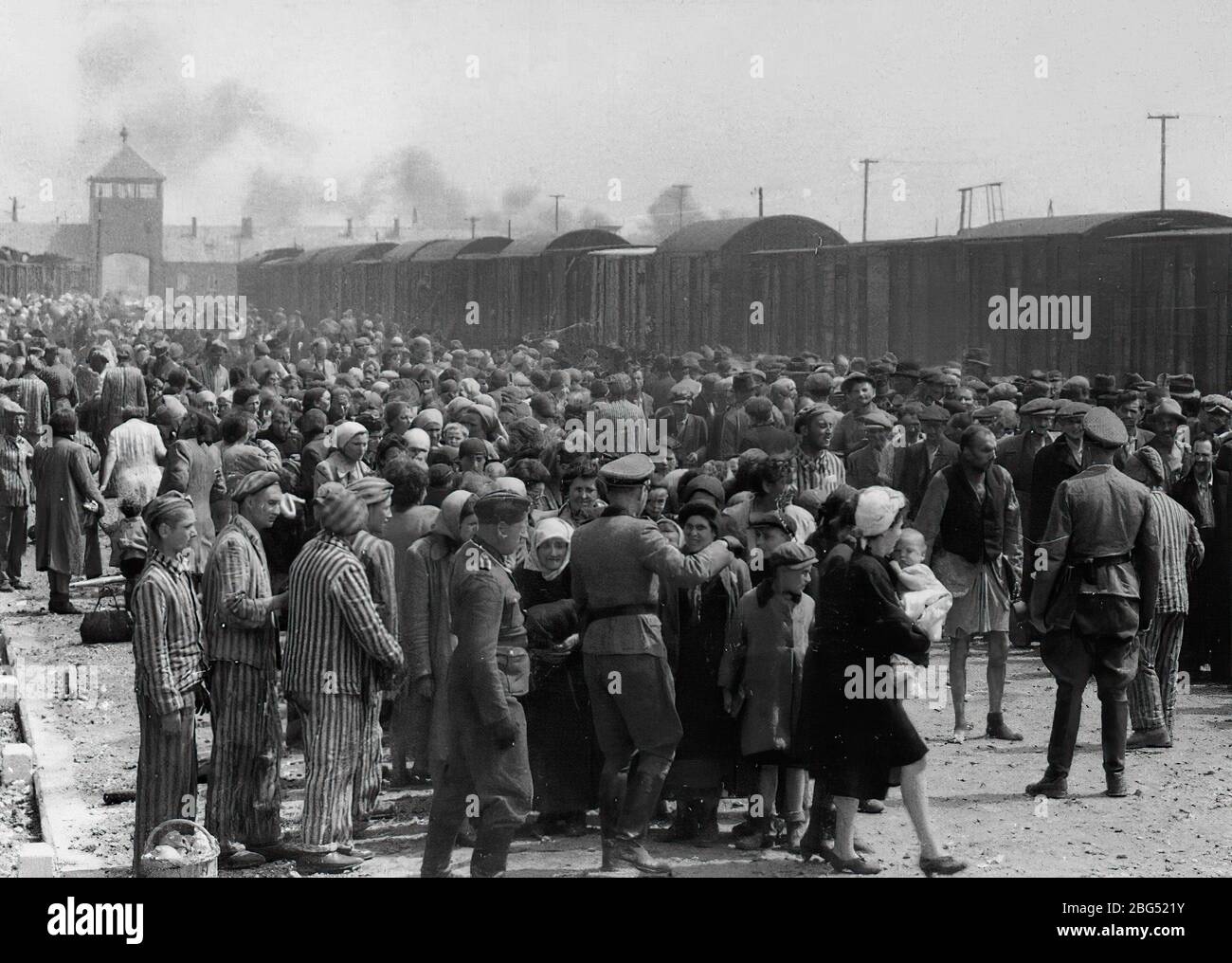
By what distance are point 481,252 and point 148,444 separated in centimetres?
2736

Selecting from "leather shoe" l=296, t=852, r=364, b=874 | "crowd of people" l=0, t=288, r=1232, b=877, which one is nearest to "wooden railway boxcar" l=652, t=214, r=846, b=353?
"crowd of people" l=0, t=288, r=1232, b=877

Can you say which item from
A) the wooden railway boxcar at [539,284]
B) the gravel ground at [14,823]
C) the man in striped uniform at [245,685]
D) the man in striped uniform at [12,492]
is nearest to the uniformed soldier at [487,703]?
the man in striped uniform at [245,685]

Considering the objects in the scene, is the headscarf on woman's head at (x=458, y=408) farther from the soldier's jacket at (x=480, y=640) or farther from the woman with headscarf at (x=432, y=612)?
the soldier's jacket at (x=480, y=640)

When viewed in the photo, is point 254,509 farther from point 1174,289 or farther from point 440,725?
point 1174,289

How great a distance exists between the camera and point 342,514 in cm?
714

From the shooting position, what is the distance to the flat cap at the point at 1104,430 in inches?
329

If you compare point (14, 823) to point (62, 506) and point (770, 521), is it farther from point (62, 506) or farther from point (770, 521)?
point (62, 506)

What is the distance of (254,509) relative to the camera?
24.2 ft

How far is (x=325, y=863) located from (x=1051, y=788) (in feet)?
11.9

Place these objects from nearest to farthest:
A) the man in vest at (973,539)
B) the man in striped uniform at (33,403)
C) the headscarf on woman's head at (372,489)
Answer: the headscarf on woman's head at (372,489) < the man in vest at (973,539) < the man in striped uniform at (33,403)

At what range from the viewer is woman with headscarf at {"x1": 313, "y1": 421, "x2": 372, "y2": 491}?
9812 mm

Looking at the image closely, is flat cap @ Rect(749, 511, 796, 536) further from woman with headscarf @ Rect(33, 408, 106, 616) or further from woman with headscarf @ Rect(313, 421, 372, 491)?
woman with headscarf @ Rect(33, 408, 106, 616)

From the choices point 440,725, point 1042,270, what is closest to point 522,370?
point 1042,270

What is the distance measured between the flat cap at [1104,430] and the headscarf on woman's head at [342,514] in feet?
12.1
